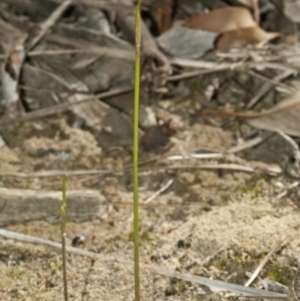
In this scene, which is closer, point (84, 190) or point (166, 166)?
point (84, 190)

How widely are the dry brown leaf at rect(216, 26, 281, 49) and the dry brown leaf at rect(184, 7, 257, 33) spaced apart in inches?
0.6

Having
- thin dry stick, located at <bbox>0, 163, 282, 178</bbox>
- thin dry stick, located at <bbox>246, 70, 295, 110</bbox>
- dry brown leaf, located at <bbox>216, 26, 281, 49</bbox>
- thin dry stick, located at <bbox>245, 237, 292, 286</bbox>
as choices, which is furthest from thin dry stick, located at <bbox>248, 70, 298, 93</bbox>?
thin dry stick, located at <bbox>245, 237, 292, 286</bbox>

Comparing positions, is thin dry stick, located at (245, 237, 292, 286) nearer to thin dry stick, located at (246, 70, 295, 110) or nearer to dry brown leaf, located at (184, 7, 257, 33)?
thin dry stick, located at (246, 70, 295, 110)

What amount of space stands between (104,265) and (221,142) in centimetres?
61

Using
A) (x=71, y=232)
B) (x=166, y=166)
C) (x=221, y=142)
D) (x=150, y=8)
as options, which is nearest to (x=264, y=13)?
(x=150, y=8)

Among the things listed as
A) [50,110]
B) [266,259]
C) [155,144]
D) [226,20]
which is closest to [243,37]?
[226,20]

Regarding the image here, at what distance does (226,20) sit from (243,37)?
0.28 ft

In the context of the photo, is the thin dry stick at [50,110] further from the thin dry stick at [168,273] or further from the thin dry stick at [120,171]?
the thin dry stick at [168,273]

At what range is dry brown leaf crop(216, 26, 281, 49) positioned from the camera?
7.01ft

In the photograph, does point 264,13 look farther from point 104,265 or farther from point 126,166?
point 104,265

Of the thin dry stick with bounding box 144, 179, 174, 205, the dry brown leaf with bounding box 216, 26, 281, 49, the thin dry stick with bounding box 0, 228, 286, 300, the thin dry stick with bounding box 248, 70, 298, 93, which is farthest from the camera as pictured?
the dry brown leaf with bounding box 216, 26, 281, 49

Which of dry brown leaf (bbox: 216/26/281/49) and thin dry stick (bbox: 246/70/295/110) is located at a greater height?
dry brown leaf (bbox: 216/26/281/49)

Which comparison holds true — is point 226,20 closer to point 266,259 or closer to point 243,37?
point 243,37

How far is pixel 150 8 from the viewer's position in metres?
2.29
